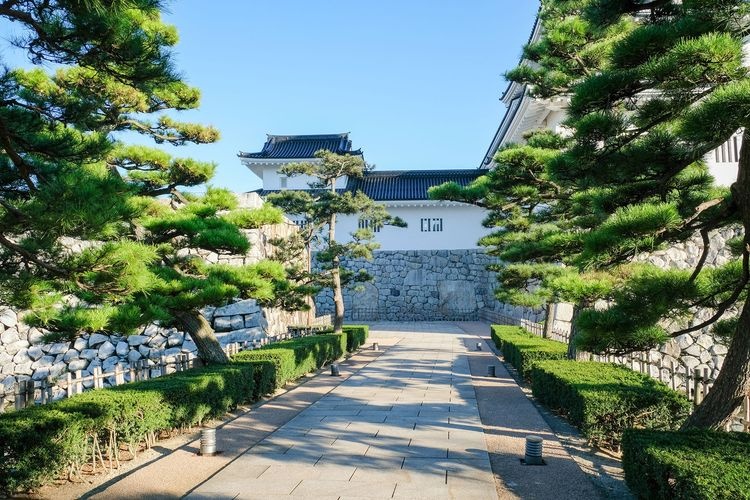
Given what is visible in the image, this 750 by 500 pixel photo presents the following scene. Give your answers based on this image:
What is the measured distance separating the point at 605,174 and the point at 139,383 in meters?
5.72

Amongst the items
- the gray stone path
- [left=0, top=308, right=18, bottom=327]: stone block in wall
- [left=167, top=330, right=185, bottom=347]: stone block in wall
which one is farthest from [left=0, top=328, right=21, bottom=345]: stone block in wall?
the gray stone path

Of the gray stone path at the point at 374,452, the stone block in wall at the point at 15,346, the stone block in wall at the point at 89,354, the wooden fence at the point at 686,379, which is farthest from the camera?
the stone block in wall at the point at 89,354

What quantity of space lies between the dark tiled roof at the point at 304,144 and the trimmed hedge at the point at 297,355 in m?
17.1

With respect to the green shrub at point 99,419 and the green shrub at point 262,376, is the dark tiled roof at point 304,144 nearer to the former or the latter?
the green shrub at point 262,376

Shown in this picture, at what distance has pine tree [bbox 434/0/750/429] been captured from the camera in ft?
11.2

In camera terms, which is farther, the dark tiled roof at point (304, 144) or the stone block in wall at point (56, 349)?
the dark tiled roof at point (304, 144)

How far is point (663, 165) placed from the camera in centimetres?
459

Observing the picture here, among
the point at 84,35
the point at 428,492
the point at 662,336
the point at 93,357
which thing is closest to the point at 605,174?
the point at 662,336

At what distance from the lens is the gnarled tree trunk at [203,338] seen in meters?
9.02

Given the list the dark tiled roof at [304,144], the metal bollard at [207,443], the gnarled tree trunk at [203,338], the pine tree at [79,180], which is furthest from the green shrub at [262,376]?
the dark tiled roof at [304,144]

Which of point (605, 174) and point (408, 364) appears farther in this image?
point (408, 364)

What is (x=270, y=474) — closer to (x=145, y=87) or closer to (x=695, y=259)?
(x=145, y=87)

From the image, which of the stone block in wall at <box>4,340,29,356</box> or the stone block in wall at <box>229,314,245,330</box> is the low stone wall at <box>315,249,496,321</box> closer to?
the stone block in wall at <box>229,314,245,330</box>

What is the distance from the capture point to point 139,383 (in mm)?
6859
